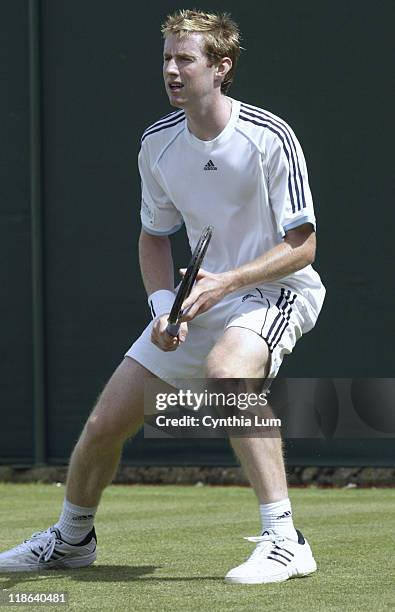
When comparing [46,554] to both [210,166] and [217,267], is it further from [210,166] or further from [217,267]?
[210,166]

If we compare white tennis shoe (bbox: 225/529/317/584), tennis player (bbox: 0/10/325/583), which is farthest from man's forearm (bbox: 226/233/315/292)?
white tennis shoe (bbox: 225/529/317/584)

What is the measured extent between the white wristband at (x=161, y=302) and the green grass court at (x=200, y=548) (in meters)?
0.80

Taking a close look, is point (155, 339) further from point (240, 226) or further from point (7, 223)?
point (7, 223)

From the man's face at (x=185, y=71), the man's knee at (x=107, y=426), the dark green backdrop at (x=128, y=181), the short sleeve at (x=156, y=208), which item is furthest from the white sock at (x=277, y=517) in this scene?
the dark green backdrop at (x=128, y=181)

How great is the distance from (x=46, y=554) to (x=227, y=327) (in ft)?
3.10

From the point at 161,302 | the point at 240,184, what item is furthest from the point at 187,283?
the point at 240,184

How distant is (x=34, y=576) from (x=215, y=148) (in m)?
1.44

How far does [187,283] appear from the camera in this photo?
12.9 feet

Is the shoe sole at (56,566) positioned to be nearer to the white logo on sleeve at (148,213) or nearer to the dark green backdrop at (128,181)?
the white logo on sleeve at (148,213)

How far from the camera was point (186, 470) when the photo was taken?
300 inches

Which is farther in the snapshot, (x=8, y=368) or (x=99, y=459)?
(x=8, y=368)

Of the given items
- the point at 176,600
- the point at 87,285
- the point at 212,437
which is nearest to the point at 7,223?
the point at 87,285

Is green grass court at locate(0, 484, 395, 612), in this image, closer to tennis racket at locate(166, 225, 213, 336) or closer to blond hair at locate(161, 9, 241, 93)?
tennis racket at locate(166, 225, 213, 336)

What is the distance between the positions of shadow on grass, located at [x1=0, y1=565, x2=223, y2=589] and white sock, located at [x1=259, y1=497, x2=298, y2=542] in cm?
22
